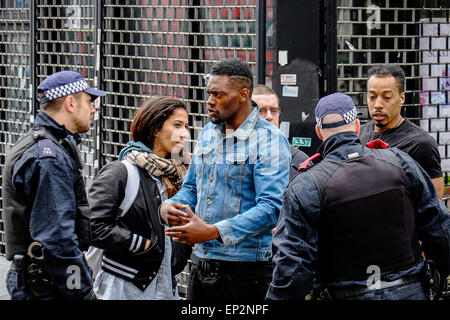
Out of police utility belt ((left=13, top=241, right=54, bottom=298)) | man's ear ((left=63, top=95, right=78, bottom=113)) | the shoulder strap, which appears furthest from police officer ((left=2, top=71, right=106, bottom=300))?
the shoulder strap

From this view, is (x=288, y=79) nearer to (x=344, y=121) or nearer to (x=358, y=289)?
(x=344, y=121)

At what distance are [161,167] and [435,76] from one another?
3.23 meters

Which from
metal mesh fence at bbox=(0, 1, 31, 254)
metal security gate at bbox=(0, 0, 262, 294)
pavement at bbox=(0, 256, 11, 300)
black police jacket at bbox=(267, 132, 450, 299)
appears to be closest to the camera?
black police jacket at bbox=(267, 132, 450, 299)

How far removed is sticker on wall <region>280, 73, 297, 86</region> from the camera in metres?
7.59

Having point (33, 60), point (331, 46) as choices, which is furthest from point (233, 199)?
point (33, 60)

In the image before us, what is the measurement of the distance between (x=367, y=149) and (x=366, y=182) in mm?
278

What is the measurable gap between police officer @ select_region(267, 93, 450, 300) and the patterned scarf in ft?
A: 4.06

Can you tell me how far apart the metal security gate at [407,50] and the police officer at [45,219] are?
3.08m

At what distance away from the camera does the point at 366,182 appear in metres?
4.95

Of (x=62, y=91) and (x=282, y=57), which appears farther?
(x=282, y=57)

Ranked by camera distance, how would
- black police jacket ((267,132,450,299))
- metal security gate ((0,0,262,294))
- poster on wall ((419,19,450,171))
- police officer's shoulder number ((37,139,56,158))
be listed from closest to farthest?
1. black police jacket ((267,132,450,299))
2. police officer's shoulder number ((37,139,56,158))
3. poster on wall ((419,19,450,171))
4. metal security gate ((0,0,262,294))

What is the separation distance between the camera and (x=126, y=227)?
19.3 ft

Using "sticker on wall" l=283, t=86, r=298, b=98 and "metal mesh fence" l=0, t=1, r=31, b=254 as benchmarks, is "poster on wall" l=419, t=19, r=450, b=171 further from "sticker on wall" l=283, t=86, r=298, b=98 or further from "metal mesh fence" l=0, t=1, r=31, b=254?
"metal mesh fence" l=0, t=1, r=31, b=254

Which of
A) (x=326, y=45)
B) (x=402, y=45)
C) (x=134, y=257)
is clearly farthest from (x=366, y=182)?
(x=402, y=45)
